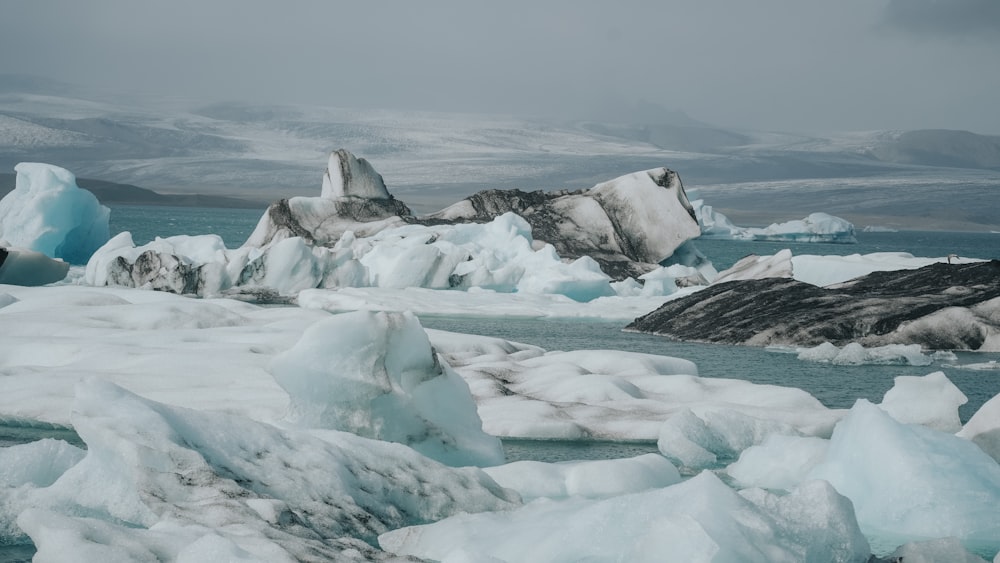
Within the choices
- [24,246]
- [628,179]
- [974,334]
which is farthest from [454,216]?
[974,334]

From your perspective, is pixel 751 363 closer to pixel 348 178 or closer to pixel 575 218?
pixel 575 218

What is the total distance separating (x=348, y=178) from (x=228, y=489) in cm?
3427

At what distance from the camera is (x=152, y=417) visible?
7.36 m

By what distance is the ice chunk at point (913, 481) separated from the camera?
7.72 metres

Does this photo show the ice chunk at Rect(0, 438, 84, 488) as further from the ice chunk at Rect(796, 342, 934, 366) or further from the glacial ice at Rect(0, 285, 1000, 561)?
the ice chunk at Rect(796, 342, 934, 366)

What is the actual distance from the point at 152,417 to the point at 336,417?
2.42m

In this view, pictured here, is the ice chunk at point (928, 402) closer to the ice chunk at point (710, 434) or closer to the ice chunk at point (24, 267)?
the ice chunk at point (710, 434)

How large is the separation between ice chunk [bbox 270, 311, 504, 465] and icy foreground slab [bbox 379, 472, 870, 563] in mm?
2603

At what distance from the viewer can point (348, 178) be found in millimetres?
40625

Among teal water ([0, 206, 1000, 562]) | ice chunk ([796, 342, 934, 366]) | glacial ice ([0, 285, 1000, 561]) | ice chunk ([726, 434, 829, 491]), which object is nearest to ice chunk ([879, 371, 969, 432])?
glacial ice ([0, 285, 1000, 561])

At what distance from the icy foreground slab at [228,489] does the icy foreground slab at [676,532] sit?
592mm

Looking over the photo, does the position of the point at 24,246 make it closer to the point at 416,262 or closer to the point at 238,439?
the point at 416,262

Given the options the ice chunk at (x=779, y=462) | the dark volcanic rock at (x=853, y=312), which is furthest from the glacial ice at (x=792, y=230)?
the ice chunk at (x=779, y=462)

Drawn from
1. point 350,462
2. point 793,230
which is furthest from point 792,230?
point 350,462
